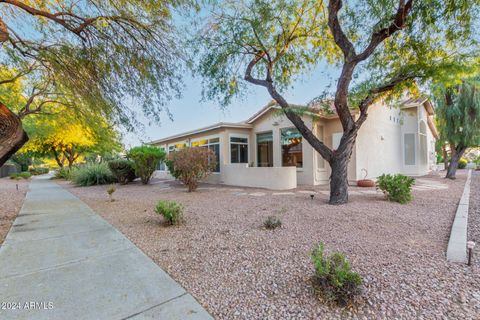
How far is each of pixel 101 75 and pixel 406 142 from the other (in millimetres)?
18576

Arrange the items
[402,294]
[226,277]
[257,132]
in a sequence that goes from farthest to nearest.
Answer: [257,132], [226,277], [402,294]

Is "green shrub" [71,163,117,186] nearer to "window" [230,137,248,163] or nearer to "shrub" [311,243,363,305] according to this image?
"window" [230,137,248,163]

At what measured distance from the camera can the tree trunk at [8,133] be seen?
4.17 meters

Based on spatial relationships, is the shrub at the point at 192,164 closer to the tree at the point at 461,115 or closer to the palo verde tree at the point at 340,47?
the palo verde tree at the point at 340,47

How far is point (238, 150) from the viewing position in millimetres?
13547

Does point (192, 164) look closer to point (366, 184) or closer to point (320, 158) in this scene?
point (320, 158)

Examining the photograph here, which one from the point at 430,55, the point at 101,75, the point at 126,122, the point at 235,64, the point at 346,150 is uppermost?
the point at 235,64

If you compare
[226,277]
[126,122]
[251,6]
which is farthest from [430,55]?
[126,122]

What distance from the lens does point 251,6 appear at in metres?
6.97

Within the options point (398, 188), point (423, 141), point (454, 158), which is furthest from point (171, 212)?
point (423, 141)

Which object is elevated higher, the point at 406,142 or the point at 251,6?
the point at 251,6

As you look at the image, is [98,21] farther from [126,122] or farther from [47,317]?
[47,317]

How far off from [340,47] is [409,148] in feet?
43.6

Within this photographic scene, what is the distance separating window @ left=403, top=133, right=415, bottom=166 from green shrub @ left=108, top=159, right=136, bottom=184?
18.8 m
